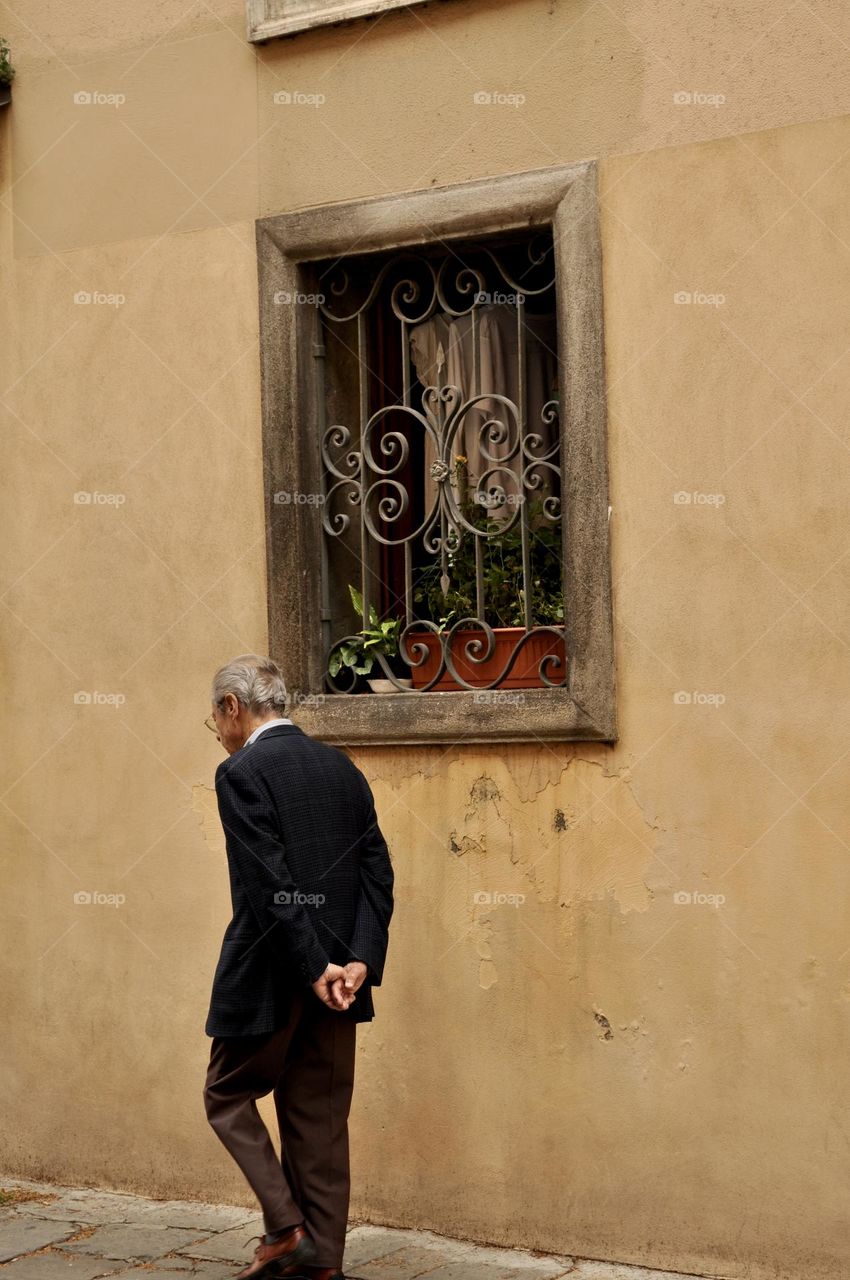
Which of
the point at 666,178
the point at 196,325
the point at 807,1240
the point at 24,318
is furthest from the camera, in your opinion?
the point at 24,318

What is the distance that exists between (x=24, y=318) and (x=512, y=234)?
235 cm

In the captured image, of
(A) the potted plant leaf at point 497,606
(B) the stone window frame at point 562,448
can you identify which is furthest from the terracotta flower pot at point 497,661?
(B) the stone window frame at point 562,448

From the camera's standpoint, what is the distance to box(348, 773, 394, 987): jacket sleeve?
16.9 feet

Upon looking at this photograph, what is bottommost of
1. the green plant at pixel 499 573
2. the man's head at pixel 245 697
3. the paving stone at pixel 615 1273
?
the paving stone at pixel 615 1273

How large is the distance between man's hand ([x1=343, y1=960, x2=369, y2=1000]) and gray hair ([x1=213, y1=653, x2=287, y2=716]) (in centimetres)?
83

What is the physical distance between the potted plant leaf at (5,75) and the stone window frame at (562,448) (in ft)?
5.13

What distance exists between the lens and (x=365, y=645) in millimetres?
6570

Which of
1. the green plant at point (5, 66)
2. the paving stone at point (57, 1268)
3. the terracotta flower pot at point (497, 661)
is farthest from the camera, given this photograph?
the green plant at point (5, 66)

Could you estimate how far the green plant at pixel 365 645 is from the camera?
6.55 meters

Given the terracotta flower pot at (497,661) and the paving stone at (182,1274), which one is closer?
the paving stone at (182,1274)

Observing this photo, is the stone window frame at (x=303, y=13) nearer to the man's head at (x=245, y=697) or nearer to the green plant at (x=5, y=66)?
the green plant at (x=5, y=66)

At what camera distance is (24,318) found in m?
7.32

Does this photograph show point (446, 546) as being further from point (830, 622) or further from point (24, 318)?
point (24, 318)

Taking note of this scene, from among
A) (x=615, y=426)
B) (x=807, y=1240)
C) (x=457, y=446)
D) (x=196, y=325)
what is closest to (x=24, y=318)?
(x=196, y=325)
